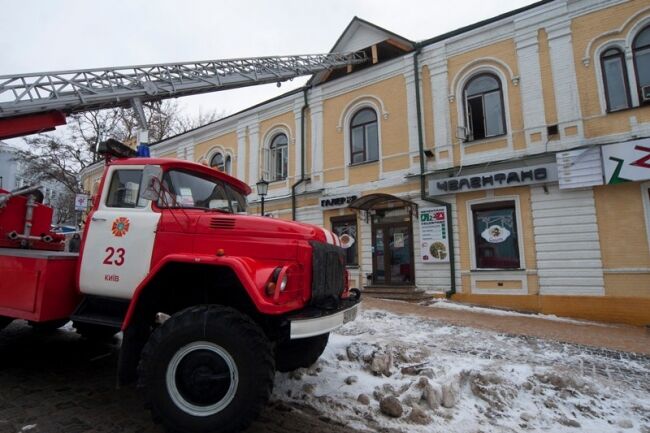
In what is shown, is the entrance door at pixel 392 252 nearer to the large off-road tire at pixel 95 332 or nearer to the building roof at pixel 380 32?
the building roof at pixel 380 32

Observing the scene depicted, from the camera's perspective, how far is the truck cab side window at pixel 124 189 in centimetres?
435

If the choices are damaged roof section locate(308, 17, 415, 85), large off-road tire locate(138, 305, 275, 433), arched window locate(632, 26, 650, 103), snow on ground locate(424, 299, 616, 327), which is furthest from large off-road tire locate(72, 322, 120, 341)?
arched window locate(632, 26, 650, 103)

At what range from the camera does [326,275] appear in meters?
4.04

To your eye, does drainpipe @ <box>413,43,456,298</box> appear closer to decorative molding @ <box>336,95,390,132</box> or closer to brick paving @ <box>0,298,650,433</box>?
decorative molding @ <box>336,95,390,132</box>

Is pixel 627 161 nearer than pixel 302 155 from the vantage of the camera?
Yes

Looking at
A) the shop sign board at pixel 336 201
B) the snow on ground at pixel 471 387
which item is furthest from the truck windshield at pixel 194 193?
the shop sign board at pixel 336 201

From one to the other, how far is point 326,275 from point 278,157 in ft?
46.1

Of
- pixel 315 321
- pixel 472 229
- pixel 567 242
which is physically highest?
pixel 472 229

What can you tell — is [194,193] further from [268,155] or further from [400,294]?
[268,155]

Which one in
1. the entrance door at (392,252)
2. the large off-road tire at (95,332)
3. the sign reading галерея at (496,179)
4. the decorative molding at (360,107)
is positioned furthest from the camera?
the decorative molding at (360,107)

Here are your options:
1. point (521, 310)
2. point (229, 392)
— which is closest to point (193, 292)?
point (229, 392)

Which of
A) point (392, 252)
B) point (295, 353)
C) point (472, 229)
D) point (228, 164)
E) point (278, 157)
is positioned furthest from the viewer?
point (228, 164)

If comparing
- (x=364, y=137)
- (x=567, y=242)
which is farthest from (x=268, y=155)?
(x=567, y=242)

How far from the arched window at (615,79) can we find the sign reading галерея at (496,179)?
2278 mm
